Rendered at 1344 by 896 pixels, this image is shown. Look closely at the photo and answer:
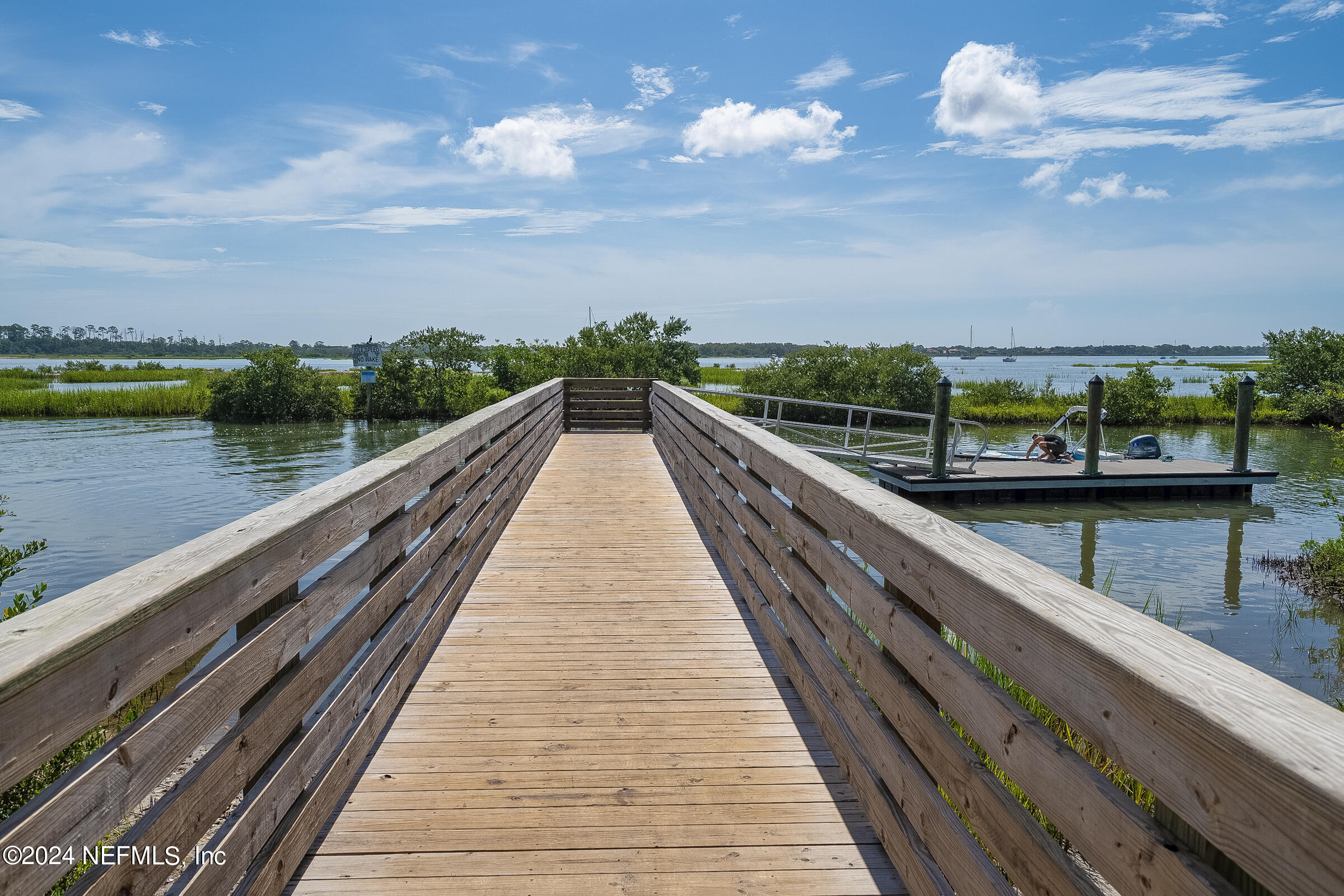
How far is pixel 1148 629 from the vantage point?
134 centimetres

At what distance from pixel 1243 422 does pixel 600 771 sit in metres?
18.6

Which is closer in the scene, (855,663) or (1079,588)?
(1079,588)

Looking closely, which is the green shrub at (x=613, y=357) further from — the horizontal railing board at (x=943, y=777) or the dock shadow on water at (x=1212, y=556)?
the horizontal railing board at (x=943, y=777)

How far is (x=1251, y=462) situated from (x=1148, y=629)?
24394mm

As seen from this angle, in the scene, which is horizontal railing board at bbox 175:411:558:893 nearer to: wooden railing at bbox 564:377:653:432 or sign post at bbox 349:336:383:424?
wooden railing at bbox 564:377:653:432

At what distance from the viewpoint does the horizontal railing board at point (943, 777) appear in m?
1.50

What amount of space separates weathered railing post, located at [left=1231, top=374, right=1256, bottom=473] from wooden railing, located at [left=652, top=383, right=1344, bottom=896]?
17103 mm

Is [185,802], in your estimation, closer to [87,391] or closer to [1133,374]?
[1133,374]

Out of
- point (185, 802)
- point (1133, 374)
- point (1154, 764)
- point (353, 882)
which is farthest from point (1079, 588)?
point (1133, 374)

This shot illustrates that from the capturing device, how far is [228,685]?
1801 millimetres

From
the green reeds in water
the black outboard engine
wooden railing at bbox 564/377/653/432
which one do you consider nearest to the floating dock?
the black outboard engine

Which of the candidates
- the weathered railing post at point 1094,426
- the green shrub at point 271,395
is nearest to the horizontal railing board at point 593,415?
the weathered railing post at point 1094,426

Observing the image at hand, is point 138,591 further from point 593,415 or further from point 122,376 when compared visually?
point 122,376

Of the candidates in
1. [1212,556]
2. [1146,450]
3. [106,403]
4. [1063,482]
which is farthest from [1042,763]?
[106,403]
